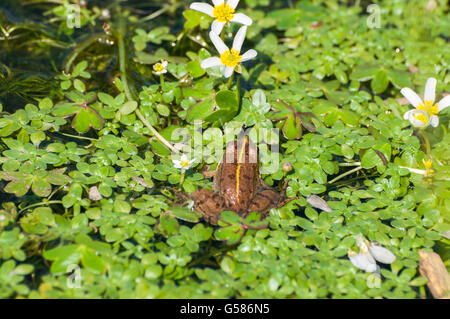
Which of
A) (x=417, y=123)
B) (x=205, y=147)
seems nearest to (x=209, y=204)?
(x=205, y=147)

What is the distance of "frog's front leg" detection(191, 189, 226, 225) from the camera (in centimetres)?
300

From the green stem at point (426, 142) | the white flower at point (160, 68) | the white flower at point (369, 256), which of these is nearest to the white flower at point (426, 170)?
the green stem at point (426, 142)

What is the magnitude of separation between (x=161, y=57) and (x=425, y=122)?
218cm

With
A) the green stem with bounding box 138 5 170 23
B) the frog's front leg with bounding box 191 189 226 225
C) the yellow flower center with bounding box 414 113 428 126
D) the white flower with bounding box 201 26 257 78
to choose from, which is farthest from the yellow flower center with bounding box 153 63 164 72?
the yellow flower center with bounding box 414 113 428 126

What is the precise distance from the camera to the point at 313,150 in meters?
3.41

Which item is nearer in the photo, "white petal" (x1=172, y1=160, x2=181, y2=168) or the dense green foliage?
the dense green foliage

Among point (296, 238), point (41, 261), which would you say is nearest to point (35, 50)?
point (41, 261)

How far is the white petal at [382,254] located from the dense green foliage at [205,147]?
0.04 metres

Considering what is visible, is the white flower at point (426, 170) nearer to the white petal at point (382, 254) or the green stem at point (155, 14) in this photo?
the white petal at point (382, 254)

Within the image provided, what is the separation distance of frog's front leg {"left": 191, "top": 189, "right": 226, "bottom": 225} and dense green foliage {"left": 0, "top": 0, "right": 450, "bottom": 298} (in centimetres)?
7

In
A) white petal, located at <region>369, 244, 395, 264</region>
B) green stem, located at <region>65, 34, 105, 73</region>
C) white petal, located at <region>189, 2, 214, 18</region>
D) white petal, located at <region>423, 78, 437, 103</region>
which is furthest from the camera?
green stem, located at <region>65, 34, 105, 73</region>

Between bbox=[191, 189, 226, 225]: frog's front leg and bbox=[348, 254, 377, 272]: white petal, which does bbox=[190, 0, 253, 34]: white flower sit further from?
bbox=[348, 254, 377, 272]: white petal

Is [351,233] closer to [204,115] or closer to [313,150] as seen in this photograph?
[313,150]

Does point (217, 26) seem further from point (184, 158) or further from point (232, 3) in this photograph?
point (184, 158)
